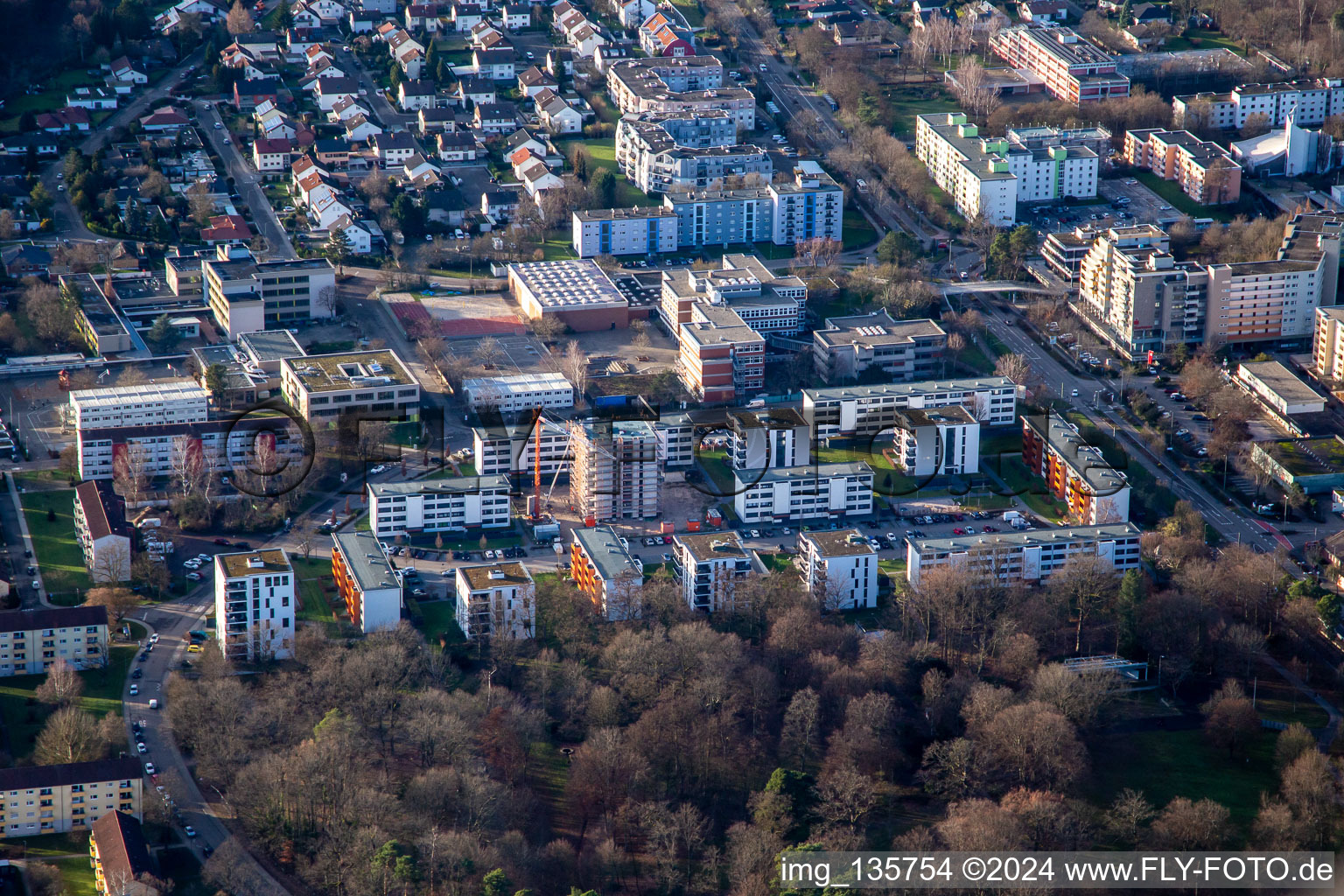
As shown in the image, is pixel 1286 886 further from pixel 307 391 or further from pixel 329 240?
pixel 329 240

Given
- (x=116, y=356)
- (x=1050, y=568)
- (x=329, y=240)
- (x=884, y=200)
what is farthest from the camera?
(x=884, y=200)

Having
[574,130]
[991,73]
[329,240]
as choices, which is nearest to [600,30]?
[574,130]

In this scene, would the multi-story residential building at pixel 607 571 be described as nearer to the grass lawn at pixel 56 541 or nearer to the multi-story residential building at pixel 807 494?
the multi-story residential building at pixel 807 494

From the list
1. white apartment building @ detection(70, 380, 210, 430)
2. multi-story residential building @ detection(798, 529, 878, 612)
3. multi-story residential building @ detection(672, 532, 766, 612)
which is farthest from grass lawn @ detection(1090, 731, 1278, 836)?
white apartment building @ detection(70, 380, 210, 430)

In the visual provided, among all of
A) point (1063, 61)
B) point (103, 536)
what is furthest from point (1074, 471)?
point (1063, 61)

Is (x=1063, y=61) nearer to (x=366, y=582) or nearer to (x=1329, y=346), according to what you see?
(x=1329, y=346)

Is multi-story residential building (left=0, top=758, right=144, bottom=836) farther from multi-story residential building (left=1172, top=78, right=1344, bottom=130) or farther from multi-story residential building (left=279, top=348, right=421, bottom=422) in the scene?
multi-story residential building (left=1172, top=78, right=1344, bottom=130)

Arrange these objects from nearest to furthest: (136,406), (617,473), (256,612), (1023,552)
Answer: (256,612), (1023,552), (617,473), (136,406)
